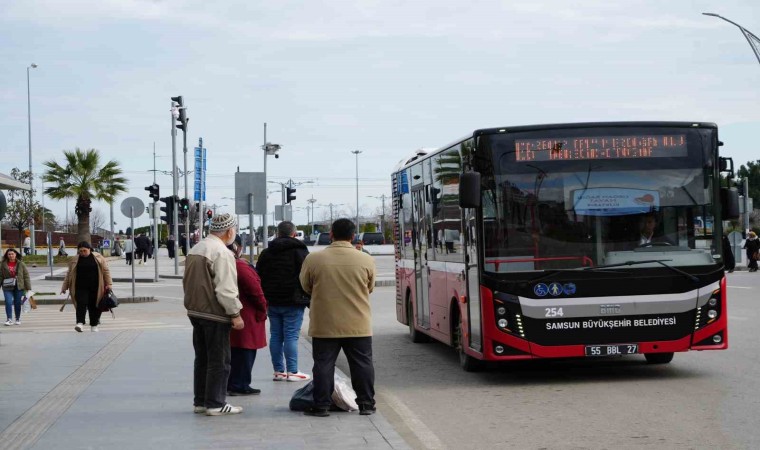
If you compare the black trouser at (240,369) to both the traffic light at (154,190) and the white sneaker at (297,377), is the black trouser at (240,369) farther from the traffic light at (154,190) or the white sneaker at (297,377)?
the traffic light at (154,190)

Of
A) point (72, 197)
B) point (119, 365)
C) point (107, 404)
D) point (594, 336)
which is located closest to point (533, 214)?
point (594, 336)

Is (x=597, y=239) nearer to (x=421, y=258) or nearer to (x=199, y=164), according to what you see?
(x=421, y=258)

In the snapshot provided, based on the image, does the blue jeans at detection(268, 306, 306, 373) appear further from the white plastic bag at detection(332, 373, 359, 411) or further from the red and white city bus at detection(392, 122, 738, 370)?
the white plastic bag at detection(332, 373, 359, 411)

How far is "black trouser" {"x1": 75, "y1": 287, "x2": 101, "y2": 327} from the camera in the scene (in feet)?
66.0

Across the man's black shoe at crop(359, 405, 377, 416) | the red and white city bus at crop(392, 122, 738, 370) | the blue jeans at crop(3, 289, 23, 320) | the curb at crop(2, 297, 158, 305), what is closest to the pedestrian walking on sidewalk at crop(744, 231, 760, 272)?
the curb at crop(2, 297, 158, 305)

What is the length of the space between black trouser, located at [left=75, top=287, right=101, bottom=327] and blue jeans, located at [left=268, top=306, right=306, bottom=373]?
335 inches

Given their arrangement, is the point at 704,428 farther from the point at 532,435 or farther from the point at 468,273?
the point at 468,273

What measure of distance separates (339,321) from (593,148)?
155 inches

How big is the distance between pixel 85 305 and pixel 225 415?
11.0 meters

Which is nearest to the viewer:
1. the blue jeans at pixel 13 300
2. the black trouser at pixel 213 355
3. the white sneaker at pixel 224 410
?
the black trouser at pixel 213 355

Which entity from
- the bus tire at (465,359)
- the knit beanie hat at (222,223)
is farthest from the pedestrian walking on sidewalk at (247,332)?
the bus tire at (465,359)

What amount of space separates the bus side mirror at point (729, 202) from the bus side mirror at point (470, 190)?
9.06 feet

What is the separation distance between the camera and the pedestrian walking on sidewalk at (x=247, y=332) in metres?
10.7

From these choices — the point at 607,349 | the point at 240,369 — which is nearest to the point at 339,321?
the point at 240,369
